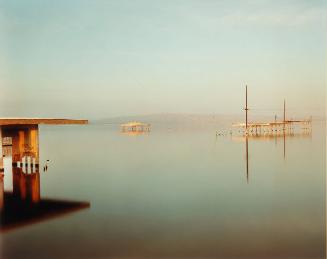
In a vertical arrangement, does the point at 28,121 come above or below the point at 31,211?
above

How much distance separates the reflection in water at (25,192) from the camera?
10547 mm

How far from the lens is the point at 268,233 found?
935 centimetres

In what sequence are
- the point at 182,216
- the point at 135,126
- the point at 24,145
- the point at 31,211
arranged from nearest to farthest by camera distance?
the point at 182,216 < the point at 31,211 < the point at 24,145 < the point at 135,126

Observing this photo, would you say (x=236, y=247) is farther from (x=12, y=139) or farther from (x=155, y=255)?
(x=12, y=139)

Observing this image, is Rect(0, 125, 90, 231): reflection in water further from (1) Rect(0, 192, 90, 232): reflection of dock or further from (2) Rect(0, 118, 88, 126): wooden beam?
(2) Rect(0, 118, 88, 126): wooden beam

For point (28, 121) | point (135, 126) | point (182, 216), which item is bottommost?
point (135, 126)

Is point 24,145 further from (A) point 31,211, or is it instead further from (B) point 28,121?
(A) point 31,211

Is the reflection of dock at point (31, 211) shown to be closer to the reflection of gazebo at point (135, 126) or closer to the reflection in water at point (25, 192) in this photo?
the reflection in water at point (25, 192)

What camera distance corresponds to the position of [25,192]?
1404cm

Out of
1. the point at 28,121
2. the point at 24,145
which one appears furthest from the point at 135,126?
the point at 28,121

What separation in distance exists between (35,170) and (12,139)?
6.15 feet

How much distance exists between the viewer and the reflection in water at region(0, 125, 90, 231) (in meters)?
10.5

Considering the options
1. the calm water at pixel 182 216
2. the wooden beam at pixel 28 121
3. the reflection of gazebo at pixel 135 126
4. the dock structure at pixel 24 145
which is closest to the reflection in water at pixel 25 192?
the dock structure at pixel 24 145

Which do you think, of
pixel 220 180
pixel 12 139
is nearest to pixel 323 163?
pixel 220 180
